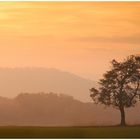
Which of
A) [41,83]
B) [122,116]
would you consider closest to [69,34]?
[41,83]

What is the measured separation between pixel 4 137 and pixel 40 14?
106 cm

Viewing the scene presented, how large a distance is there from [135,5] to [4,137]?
1543 mm

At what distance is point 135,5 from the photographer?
11200cm

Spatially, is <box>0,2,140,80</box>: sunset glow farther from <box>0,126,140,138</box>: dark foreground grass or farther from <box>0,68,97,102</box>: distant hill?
<box>0,126,140,138</box>: dark foreground grass

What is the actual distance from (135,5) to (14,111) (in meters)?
1.34

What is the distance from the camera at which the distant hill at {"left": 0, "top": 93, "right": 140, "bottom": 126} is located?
112m

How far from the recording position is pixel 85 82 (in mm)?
112000

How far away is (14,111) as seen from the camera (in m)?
112

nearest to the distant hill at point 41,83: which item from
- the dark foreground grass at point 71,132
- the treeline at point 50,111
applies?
the treeline at point 50,111

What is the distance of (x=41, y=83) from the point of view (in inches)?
4409

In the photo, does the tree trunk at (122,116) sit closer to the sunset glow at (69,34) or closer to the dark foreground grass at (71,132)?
the dark foreground grass at (71,132)

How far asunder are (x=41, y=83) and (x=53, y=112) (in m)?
0.26

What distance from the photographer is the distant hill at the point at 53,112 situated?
112000 millimetres

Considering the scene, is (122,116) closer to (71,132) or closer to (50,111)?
(71,132)
